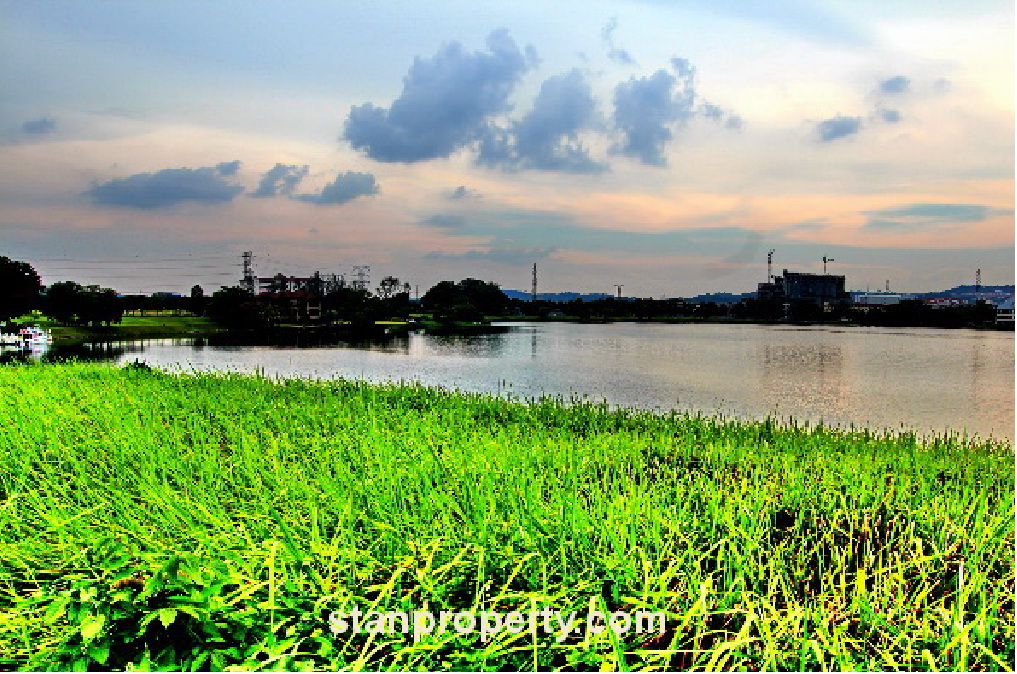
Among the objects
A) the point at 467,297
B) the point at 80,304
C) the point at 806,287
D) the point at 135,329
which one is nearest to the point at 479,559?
the point at 80,304

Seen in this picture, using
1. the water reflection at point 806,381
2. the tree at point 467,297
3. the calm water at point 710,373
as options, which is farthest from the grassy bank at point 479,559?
A: the tree at point 467,297

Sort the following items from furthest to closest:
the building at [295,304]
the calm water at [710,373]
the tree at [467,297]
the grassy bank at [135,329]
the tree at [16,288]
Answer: the tree at [467,297], the building at [295,304], the grassy bank at [135,329], the tree at [16,288], the calm water at [710,373]

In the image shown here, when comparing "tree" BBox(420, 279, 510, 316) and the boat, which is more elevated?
"tree" BBox(420, 279, 510, 316)

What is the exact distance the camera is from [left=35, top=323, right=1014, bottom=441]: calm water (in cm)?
1605

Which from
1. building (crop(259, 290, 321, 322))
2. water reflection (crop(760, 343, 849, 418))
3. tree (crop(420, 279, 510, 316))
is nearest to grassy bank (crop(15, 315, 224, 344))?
building (crop(259, 290, 321, 322))

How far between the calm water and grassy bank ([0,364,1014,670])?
6992 millimetres

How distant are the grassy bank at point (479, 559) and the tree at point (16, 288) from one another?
27.4 m

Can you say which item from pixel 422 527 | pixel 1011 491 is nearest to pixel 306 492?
pixel 422 527

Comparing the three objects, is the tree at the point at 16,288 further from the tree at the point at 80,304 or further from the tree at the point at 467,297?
the tree at the point at 467,297

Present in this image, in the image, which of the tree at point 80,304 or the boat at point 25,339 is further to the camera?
the tree at point 80,304

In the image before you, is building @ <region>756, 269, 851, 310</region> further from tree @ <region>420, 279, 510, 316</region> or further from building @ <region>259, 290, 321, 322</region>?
building @ <region>259, 290, 321, 322</region>

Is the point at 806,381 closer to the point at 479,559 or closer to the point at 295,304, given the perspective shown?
the point at 479,559

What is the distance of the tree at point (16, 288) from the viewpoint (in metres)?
28.2

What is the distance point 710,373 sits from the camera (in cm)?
2420
